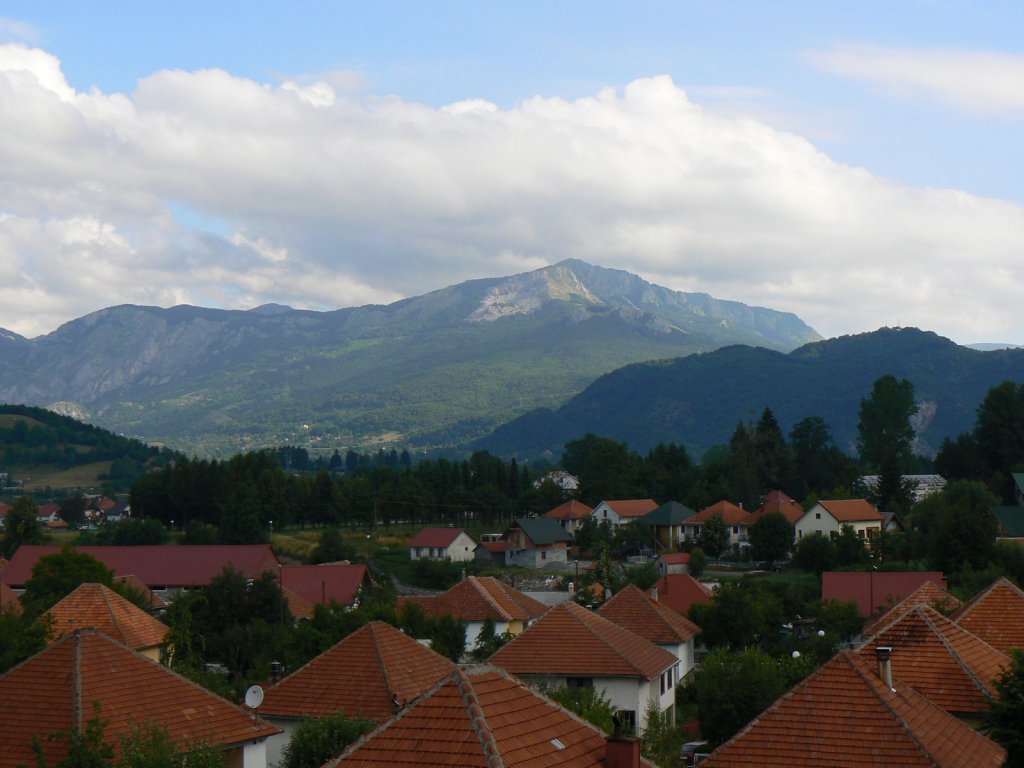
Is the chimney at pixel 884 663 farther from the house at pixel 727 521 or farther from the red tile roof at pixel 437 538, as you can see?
the house at pixel 727 521

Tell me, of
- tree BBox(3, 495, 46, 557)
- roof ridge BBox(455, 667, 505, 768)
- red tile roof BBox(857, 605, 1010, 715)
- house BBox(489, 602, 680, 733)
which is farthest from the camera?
tree BBox(3, 495, 46, 557)

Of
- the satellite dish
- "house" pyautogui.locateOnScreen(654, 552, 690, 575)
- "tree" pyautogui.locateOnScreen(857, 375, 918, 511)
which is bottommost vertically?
"house" pyautogui.locateOnScreen(654, 552, 690, 575)

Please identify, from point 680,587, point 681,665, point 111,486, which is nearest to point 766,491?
point 680,587

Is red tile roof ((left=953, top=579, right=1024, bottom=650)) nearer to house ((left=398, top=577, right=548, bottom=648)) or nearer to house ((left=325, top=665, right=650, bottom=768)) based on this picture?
house ((left=325, top=665, right=650, bottom=768))

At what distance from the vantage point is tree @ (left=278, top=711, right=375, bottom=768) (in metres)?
16.9

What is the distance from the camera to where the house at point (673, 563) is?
223ft

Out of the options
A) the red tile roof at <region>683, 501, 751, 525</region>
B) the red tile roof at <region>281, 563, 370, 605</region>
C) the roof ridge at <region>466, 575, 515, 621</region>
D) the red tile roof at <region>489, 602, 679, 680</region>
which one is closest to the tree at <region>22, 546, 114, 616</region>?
the roof ridge at <region>466, 575, 515, 621</region>

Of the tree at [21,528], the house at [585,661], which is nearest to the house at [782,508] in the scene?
the house at [585,661]

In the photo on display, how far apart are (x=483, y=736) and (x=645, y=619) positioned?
27.5 metres

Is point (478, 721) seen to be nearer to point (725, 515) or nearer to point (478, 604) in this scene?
point (478, 604)

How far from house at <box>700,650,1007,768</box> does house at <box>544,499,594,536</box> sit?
246 feet

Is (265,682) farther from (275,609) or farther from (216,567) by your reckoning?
(216,567)

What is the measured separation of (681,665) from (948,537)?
913 inches

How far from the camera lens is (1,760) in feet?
52.6
